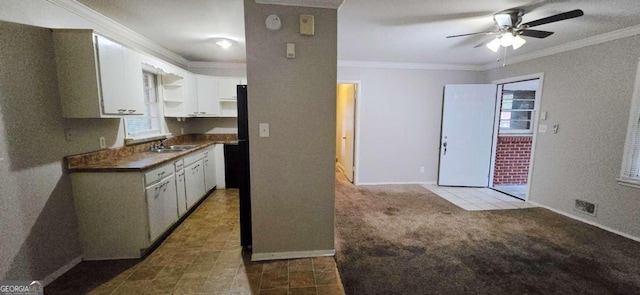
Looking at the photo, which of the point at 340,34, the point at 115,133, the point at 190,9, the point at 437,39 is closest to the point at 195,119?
the point at 115,133

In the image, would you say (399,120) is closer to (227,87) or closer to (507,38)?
(507,38)

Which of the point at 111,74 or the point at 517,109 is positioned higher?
the point at 111,74

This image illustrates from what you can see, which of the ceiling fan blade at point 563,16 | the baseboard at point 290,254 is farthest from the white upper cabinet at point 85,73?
the ceiling fan blade at point 563,16

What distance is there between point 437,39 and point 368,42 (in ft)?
2.76

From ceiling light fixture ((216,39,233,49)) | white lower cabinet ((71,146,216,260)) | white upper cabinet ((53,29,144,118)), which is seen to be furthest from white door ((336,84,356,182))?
white upper cabinet ((53,29,144,118))

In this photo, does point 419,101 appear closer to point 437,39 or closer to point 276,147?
point 437,39

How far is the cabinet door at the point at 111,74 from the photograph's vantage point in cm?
209

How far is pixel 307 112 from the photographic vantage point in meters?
2.11

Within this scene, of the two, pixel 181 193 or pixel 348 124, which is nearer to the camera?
pixel 181 193

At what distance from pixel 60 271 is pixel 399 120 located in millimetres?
4674

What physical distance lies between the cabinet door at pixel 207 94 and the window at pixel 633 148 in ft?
17.7

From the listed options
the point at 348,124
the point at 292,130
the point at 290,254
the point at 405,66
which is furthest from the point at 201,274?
the point at 405,66

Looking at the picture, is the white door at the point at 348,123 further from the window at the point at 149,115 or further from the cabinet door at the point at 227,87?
the window at the point at 149,115

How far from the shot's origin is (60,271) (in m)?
1.99
